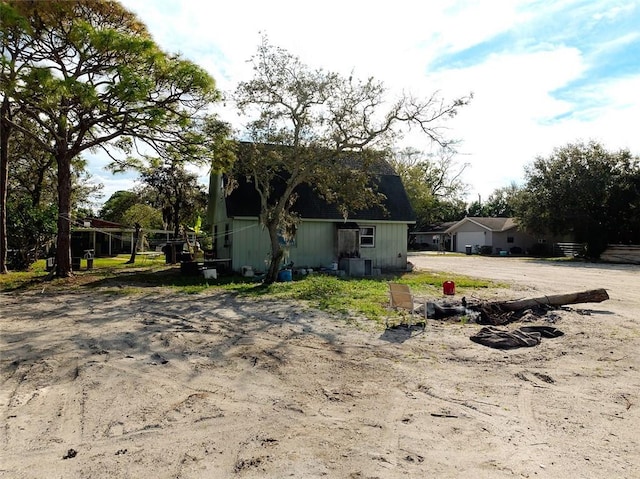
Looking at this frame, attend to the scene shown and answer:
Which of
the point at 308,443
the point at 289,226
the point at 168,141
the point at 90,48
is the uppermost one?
the point at 90,48

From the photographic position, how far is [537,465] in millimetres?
3441

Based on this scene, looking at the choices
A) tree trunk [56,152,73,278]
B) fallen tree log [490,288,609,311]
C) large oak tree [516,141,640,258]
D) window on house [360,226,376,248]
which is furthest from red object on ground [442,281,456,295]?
large oak tree [516,141,640,258]

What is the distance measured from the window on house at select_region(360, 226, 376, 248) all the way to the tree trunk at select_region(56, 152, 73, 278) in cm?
1210

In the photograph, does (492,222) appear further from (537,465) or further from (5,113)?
(537,465)

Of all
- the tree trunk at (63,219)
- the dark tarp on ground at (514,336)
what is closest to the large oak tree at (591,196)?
the dark tarp on ground at (514,336)

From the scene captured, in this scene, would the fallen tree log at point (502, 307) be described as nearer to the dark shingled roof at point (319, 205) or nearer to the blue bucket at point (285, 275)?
the blue bucket at point (285, 275)

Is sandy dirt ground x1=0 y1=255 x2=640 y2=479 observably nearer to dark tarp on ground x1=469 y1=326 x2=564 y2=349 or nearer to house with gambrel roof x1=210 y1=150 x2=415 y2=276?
dark tarp on ground x1=469 y1=326 x2=564 y2=349

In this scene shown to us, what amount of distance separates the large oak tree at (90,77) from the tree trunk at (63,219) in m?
0.03

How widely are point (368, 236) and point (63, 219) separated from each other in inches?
495

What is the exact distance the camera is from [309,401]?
4766 mm

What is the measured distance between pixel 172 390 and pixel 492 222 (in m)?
45.3

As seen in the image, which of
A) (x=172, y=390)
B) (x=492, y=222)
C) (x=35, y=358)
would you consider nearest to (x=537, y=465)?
(x=172, y=390)

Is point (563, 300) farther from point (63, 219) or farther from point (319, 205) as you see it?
point (63, 219)

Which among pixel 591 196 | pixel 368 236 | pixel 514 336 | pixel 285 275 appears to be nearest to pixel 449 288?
pixel 514 336
